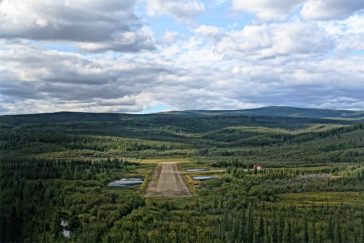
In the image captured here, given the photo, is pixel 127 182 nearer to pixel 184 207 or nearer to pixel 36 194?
pixel 36 194

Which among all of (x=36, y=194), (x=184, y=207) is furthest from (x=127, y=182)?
(x=184, y=207)

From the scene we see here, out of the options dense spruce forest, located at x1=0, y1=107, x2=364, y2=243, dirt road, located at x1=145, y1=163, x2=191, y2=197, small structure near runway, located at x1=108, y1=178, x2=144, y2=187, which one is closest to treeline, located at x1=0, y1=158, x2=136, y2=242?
dense spruce forest, located at x1=0, y1=107, x2=364, y2=243

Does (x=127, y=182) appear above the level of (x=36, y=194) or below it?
below

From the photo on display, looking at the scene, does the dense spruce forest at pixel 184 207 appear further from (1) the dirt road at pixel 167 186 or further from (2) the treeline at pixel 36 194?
(1) the dirt road at pixel 167 186

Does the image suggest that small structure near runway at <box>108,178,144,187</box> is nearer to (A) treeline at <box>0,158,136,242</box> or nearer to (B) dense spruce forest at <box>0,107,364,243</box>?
(B) dense spruce forest at <box>0,107,364,243</box>

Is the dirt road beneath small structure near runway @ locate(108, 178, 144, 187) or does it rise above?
beneath

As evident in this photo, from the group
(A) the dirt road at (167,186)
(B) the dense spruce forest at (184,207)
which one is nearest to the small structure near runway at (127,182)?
(B) the dense spruce forest at (184,207)

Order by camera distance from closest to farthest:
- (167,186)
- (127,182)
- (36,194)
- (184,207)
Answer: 1. (184,207)
2. (36,194)
3. (167,186)
4. (127,182)
